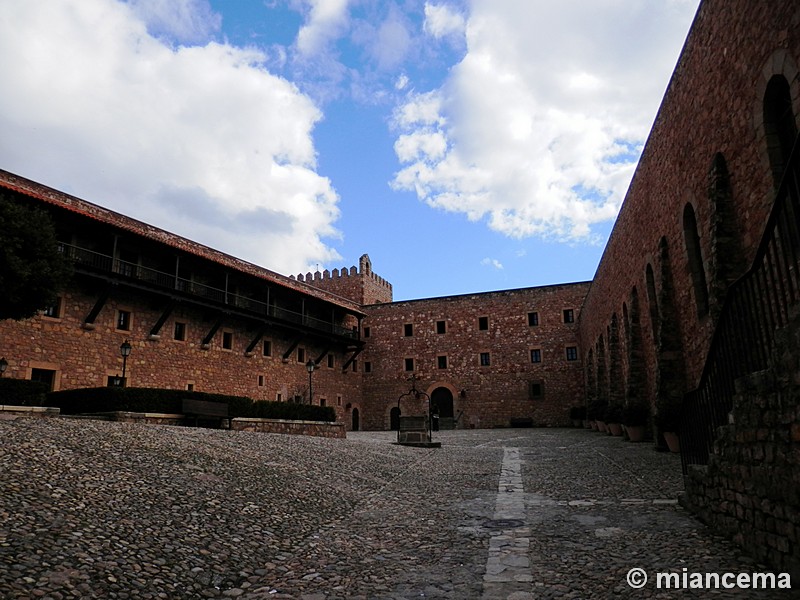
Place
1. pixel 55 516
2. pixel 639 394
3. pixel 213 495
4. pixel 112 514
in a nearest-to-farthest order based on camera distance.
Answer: pixel 55 516
pixel 112 514
pixel 213 495
pixel 639 394

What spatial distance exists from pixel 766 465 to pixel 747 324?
1177 millimetres

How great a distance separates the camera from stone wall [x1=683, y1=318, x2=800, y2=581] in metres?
3.00

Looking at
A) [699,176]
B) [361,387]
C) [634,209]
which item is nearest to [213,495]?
[699,176]

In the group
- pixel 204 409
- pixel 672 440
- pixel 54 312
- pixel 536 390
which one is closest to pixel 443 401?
pixel 536 390

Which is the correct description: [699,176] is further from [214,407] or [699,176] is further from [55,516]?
[214,407]

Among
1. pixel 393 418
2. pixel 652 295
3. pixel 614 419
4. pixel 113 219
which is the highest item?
pixel 113 219

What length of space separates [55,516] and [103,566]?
95 cm

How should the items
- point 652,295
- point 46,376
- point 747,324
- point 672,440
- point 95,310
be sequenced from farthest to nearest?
point 95,310, point 46,376, point 652,295, point 672,440, point 747,324

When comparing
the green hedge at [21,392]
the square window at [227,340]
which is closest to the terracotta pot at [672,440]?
the green hedge at [21,392]

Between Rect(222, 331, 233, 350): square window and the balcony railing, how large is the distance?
4.57 feet

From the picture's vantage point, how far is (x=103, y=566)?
10.7 ft

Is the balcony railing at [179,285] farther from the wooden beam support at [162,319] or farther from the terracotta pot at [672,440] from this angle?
the terracotta pot at [672,440]

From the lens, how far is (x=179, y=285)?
2169 cm

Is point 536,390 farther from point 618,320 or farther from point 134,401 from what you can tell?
point 134,401
